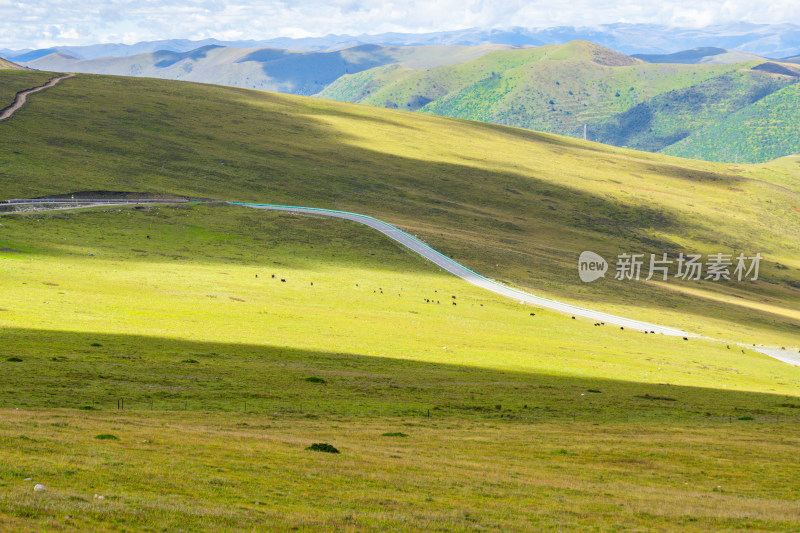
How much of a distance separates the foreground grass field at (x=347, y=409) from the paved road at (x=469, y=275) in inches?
236

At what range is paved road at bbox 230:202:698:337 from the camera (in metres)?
104

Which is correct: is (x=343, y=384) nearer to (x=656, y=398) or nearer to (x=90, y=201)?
(x=656, y=398)

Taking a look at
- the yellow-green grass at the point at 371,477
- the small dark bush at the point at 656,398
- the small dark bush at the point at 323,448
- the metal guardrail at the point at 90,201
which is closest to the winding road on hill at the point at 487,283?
the metal guardrail at the point at 90,201

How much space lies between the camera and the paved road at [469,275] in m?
104

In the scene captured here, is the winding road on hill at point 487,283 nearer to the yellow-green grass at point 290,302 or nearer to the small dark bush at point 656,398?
the yellow-green grass at point 290,302

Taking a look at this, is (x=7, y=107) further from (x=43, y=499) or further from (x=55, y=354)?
(x=43, y=499)

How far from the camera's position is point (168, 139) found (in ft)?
617

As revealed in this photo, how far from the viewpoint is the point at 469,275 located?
12069 centimetres

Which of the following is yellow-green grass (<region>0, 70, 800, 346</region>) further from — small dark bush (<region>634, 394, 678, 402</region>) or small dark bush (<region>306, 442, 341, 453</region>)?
small dark bush (<region>306, 442, 341, 453</region>)

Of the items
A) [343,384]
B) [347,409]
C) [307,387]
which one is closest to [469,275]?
[343,384]

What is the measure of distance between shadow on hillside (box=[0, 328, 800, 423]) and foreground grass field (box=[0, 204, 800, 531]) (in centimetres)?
28

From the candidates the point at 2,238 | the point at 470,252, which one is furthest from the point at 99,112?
the point at 470,252

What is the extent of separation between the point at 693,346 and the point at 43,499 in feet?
286

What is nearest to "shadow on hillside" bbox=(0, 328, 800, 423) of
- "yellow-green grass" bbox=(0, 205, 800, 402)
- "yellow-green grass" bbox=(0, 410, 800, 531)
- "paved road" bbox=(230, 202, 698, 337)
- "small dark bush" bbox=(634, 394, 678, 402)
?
"small dark bush" bbox=(634, 394, 678, 402)
